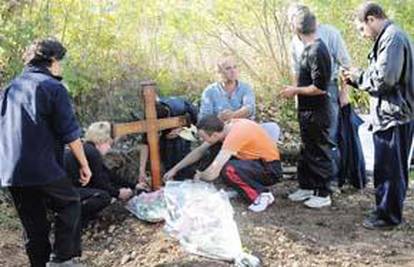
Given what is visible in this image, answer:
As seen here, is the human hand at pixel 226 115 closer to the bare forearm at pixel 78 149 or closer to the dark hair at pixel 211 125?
the dark hair at pixel 211 125

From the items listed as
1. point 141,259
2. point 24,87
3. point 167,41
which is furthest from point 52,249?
point 167,41

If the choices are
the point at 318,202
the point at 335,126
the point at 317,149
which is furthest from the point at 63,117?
the point at 335,126

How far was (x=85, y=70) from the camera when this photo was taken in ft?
22.7

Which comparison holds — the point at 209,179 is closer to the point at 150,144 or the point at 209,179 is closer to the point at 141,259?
the point at 150,144

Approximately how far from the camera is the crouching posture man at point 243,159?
5891 millimetres

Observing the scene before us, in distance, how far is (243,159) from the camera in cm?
602

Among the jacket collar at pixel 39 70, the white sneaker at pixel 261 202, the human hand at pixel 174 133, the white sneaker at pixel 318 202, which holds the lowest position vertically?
the white sneaker at pixel 318 202

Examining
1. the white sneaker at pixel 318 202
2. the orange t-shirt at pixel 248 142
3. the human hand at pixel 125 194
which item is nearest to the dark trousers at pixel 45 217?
the human hand at pixel 125 194

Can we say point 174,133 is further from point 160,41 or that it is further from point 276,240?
point 160,41

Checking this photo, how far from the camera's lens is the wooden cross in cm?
600

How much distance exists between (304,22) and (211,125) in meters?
1.10

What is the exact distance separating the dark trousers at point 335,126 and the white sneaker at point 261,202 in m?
0.62

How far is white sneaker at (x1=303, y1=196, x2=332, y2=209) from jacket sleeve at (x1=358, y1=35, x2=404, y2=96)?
127cm

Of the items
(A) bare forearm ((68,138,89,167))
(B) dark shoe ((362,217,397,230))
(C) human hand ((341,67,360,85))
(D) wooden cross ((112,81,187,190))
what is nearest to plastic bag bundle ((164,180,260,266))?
(D) wooden cross ((112,81,187,190))
